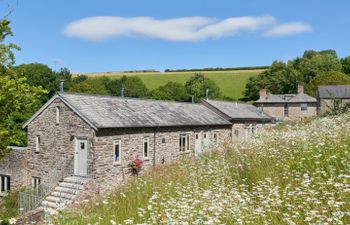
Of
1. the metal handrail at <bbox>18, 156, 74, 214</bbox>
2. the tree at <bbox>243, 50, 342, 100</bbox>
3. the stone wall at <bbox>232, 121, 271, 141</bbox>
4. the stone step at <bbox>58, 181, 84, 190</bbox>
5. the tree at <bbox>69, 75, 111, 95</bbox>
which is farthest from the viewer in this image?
the tree at <bbox>243, 50, 342, 100</bbox>

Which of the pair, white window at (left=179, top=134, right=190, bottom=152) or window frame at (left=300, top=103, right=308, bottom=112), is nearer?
white window at (left=179, top=134, right=190, bottom=152)

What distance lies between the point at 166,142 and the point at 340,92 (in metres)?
45.1

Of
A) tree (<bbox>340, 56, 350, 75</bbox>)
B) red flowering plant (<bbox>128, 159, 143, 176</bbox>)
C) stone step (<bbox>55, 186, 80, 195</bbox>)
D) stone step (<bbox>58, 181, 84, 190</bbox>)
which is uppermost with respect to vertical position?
tree (<bbox>340, 56, 350, 75</bbox>)

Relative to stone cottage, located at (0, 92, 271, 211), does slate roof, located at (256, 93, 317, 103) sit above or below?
above

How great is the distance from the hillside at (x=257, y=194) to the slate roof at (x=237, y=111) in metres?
22.3

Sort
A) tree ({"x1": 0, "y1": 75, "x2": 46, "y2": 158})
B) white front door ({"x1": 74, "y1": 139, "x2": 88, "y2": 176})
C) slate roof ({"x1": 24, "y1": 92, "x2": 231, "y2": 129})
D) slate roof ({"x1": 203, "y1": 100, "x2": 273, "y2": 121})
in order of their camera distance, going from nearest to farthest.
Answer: tree ({"x1": 0, "y1": 75, "x2": 46, "y2": 158}) < white front door ({"x1": 74, "y1": 139, "x2": 88, "y2": 176}) < slate roof ({"x1": 24, "y1": 92, "x2": 231, "y2": 129}) < slate roof ({"x1": 203, "y1": 100, "x2": 273, "y2": 121})

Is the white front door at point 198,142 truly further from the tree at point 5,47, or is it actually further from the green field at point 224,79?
the green field at point 224,79

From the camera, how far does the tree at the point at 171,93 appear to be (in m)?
74.7

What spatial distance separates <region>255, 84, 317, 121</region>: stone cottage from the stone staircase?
4681 centimetres

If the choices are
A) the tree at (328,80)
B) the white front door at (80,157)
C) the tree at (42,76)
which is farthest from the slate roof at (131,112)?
the tree at (328,80)

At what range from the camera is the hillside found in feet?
17.7

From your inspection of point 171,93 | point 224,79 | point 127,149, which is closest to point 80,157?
point 127,149

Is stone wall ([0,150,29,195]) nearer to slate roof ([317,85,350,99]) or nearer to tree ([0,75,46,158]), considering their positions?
tree ([0,75,46,158])

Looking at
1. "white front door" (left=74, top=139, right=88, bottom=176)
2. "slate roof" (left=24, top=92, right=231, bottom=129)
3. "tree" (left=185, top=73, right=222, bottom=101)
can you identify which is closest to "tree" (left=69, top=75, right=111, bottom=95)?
"tree" (left=185, top=73, right=222, bottom=101)
